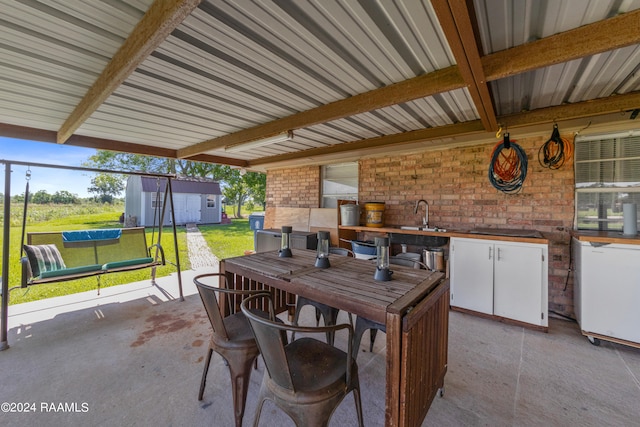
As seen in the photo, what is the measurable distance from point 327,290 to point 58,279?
341 centimetres

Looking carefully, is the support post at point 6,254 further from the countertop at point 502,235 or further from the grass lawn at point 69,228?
the countertop at point 502,235

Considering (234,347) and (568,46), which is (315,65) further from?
(234,347)

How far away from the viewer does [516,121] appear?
10.2ft

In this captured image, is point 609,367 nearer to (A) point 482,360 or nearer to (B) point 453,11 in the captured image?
(A) point 482,360

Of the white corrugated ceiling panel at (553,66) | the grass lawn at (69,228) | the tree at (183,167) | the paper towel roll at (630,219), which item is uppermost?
the tree at (183,167)

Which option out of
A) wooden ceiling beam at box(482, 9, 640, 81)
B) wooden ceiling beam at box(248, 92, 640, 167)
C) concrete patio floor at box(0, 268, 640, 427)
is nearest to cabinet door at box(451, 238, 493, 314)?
concrete patio floor at box(0, 268, 640, 427)

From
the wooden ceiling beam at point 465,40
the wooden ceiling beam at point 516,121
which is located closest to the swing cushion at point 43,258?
the wooden ceiling beam at point 516,121

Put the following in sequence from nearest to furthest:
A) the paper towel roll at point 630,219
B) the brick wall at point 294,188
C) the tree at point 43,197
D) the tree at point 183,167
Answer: the paper towel roll at point 630,219
the brick wall at point 294,188
the tree at point 43,197
the tree at point 183,167

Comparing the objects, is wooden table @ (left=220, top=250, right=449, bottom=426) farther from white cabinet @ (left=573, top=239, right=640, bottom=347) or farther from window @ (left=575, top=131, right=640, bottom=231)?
window @ (left=575, top=131, right=640, bottom=231)

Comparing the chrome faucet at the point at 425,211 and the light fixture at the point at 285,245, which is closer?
the light fixture at the point at 285,245

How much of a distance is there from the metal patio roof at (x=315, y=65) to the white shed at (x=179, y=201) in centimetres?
1120

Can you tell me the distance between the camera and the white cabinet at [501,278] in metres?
2.95

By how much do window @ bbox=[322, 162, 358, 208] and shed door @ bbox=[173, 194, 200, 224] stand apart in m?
12.1

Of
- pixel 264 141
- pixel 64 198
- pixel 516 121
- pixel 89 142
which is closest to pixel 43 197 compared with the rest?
pixel 64 198
